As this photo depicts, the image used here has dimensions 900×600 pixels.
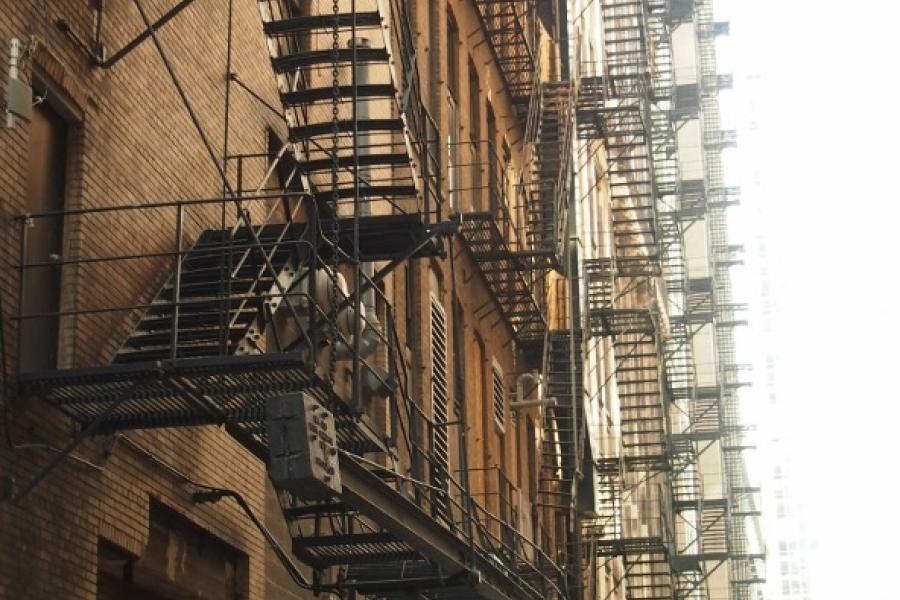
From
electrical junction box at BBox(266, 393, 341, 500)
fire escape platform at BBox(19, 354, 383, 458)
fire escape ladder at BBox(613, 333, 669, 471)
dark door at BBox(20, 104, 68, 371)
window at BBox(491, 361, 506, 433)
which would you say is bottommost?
electrical junction box at BBox(266, 393, 341, 500)

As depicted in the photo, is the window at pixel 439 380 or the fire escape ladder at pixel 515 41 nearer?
the window at pixel 439 380

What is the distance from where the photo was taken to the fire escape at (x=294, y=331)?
12172mm

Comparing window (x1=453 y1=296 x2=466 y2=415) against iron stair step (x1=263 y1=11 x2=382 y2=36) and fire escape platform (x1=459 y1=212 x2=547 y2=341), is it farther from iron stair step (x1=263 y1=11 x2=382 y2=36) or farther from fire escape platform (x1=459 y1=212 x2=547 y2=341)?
iron stair step (x1=263 y1=11 x2=382 y2=36)

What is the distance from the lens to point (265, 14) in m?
17.1

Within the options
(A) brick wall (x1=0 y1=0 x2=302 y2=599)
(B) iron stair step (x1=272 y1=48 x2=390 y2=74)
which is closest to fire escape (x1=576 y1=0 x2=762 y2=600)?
(B) iron stair step (x1=272 y1=48 x2=390 y2=74)

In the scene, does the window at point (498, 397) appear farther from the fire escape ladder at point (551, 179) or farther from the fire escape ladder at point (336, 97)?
the fire escape ladder at point (336, 97)

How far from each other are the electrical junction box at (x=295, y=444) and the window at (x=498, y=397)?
18625 millimetres

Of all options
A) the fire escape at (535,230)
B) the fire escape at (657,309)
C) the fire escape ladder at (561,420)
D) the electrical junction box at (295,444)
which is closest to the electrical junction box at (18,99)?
the electrical junction box at (295,444)

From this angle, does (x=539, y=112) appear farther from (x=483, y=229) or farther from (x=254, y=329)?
(x=254, y=329)

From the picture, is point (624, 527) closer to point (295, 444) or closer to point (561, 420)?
point (561, 420)

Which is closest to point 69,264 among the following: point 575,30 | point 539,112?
point 539,112

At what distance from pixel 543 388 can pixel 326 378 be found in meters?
18.8

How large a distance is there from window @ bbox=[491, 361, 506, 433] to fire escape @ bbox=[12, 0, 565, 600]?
9061 millimetres

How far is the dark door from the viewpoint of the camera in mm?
13070
